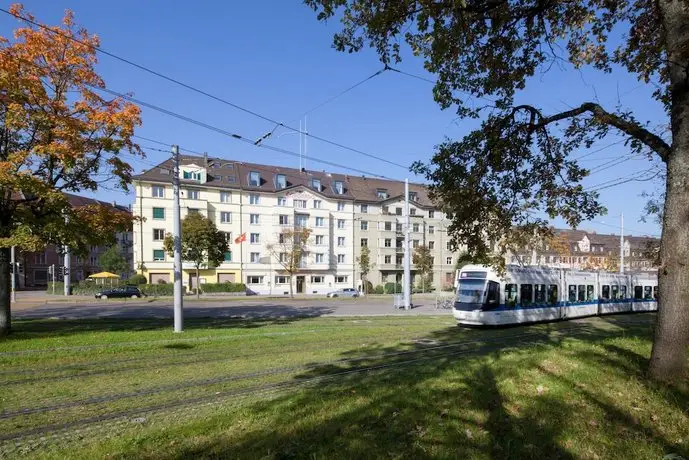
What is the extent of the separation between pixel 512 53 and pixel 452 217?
3269mm

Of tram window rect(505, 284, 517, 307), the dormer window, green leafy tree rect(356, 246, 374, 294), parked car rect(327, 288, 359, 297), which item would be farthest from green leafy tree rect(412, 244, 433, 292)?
tram window rect(505, 284, 517, 307)

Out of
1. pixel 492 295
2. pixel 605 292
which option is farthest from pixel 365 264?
pixel 492 295

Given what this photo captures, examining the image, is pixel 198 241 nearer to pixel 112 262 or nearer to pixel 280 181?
pixel 280 181

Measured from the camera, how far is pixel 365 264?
65875 mm

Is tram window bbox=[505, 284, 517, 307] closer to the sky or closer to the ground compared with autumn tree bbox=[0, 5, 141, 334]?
closer to the ground

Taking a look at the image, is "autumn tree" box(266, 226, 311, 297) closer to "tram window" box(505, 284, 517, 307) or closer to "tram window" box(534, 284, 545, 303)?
"tram window" box(534, 284, 545, 303)

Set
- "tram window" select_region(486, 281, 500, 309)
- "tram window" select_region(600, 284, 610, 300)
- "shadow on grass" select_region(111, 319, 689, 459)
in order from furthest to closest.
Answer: "tram window" select_region(600, 284, 610, 300)
"tram window" select_region(486, 281, 500, 309)
"shadow on grass" select_region(111, 319, 689, 459)

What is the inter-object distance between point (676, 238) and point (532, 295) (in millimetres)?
16834

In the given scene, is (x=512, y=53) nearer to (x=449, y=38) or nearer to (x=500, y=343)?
(x=449, y=38)

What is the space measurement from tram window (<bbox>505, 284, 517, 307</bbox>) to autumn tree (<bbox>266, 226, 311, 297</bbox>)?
1484 inches

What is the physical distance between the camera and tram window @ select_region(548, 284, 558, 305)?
23.7 metres

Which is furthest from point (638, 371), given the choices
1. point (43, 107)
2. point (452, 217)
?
point (43, 107)

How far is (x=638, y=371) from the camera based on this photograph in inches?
280

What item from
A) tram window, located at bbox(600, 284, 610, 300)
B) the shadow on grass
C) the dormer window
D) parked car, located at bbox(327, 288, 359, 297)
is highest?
the dormer window
